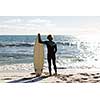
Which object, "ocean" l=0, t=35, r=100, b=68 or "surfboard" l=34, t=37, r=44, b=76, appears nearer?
"surfboard" l=34, t=37, r=44, b=76

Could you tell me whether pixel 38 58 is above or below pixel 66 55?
above

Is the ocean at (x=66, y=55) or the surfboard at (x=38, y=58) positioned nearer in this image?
the surfboard at (x=38, y=58)

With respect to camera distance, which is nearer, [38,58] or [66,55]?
[38,58]
